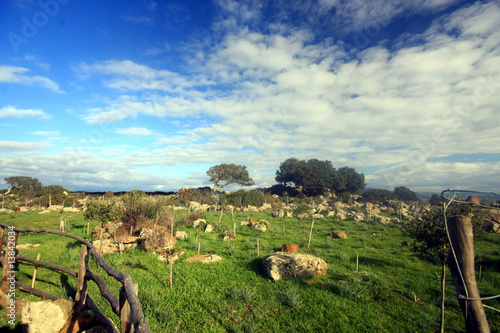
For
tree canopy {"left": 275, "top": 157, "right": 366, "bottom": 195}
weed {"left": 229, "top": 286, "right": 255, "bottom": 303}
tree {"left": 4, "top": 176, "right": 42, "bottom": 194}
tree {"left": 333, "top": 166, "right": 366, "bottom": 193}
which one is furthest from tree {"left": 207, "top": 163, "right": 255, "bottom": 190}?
weed {"left": 229, "top": 286, "right": 255, "bottom": 303}

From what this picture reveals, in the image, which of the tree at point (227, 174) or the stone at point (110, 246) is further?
the tree at point (227, 174)

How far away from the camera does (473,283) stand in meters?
4.61

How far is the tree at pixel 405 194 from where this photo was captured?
69738 mm

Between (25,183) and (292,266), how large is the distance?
68.5 meters

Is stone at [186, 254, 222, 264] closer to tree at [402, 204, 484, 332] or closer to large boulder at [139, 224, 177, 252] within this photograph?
large boulder at [139, 224, 177, 252]

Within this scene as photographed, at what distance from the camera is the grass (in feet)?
A: 26.3

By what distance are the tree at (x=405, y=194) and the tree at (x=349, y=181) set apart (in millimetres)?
13409

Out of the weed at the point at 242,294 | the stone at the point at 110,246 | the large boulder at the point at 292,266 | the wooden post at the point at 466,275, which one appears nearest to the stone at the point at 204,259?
the large boulder at the point at 292,266

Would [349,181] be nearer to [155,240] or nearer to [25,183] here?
[155,240]

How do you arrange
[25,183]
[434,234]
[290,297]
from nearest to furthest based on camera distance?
[434,234] < [290,297] < [25,183]

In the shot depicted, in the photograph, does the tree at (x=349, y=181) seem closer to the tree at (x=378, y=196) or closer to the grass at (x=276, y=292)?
the tree at (x=378, y=196)

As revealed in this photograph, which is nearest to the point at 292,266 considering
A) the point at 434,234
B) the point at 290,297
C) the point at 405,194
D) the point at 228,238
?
the point at 290,297

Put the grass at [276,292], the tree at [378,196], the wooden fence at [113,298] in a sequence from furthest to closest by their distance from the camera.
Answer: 1. the tree at [378,196]
2. the grass at [276,292]
3. the wooden fence at [113,298]

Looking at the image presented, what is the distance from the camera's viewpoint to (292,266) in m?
12.0
